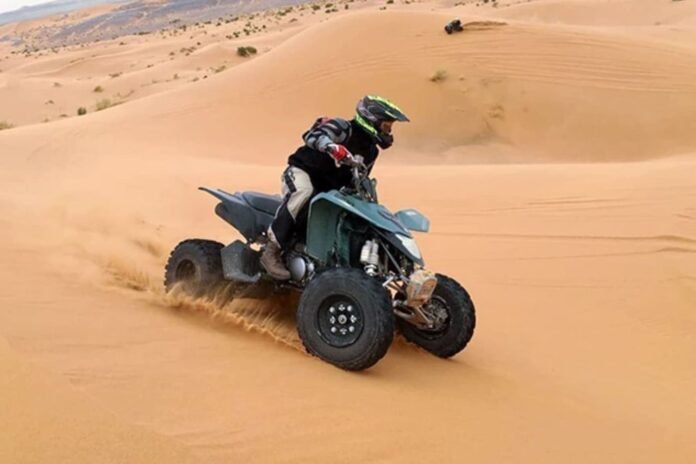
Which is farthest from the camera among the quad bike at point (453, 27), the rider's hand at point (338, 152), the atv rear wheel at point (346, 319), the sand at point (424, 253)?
the quad bike at point (453, 27)

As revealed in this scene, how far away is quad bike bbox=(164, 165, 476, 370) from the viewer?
4.46 metres

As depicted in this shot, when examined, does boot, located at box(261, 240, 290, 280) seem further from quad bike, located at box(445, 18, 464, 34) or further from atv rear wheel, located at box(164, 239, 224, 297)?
quad bike, located at box(445, 18, 464, 34)

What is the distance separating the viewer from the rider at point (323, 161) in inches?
195

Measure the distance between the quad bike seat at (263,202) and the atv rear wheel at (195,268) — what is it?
41cm

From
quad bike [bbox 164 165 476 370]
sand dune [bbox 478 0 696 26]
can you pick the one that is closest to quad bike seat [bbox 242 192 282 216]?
quad bike [bbox 164 165 476 370]

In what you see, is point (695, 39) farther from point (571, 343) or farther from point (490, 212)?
point (571, 343)

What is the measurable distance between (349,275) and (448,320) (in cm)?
90

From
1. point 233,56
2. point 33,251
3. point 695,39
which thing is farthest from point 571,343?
point 233,56

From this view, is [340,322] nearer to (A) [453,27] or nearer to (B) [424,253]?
(B) [424,253]

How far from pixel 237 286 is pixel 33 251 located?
60.7 inches

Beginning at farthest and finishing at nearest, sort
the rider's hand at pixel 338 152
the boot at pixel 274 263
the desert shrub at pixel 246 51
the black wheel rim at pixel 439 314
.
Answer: the desert shrub at pixel 246 51, the boot at pixel 274 263, the black wheel rim at pixel 439 314, the rider's hand at pixel 338 152

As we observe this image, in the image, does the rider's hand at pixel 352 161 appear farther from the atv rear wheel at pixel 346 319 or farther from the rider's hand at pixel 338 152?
the atv rear wheel at pixel 346 319

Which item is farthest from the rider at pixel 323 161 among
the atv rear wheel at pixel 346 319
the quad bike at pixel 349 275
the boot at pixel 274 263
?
the atv rear wheel at pixel 346 319

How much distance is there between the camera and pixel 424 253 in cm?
830
